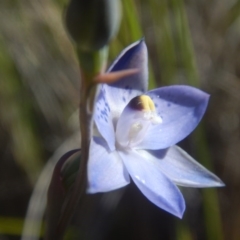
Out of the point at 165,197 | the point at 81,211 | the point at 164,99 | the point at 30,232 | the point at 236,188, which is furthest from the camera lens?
the point at 236,188

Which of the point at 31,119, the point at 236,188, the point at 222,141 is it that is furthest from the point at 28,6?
the point at 236,188

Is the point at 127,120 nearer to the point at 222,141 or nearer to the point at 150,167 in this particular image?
the point at 150,167

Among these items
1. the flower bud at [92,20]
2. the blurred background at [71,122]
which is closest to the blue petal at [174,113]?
the flower bud at [92,20]

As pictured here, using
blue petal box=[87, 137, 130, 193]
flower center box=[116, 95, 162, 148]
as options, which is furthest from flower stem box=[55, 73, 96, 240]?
flower center box=[116, 95, 162, 148]

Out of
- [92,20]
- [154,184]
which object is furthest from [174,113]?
[92,20]

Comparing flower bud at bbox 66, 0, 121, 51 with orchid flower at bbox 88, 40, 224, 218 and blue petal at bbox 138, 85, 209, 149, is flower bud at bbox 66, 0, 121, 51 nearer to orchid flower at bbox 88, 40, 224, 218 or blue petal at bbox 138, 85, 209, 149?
orchid flower at bbox 88, 40, 224, 218

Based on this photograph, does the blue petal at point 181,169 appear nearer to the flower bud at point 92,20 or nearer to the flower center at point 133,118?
the flower center at point 133,118

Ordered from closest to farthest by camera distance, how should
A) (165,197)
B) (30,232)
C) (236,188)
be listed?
(165,197), (30,232), (236,188)
